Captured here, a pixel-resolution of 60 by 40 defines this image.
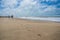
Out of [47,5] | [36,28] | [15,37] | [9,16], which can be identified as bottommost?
[15,37]

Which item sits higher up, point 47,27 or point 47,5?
point 47,5

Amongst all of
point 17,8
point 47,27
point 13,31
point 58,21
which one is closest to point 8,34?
point 13,31

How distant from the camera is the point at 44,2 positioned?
1199 millimetres

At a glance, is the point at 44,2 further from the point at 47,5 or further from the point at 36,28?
the point at 36,28

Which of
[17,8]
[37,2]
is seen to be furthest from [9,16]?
[37,2]

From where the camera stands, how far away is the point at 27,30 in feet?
3.97

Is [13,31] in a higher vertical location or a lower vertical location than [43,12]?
lower

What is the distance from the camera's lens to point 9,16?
124cm

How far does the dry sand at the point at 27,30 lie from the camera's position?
3.87 ft

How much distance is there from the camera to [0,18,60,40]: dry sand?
3.87 ft

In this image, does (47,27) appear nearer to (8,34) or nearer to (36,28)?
(36,28)

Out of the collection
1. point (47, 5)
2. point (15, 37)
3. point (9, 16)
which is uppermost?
point (47, 5)

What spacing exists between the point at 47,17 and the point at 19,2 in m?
0.34

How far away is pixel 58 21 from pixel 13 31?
49 centimetres
